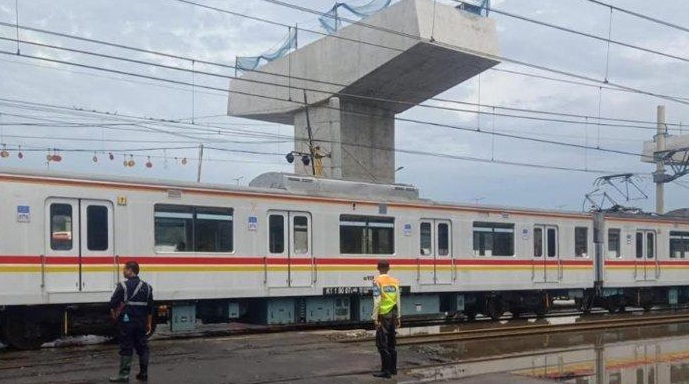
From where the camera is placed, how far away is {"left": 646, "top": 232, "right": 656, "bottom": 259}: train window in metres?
25.2

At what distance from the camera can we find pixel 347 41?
2909cm

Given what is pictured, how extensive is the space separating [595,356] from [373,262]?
5.72 meters

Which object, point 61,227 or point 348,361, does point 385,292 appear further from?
point 61,227

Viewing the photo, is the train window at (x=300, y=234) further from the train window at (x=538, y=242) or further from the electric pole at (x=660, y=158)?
the electric pole at (x=660, y=158)

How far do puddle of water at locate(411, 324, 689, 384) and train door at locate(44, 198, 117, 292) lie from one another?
19.8 ft

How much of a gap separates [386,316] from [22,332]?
22.4 feet

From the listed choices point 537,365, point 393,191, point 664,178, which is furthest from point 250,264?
point 664,178

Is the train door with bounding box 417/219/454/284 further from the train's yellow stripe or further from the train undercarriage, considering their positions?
the train undercarriage

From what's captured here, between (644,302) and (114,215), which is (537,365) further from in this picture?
(644,302)

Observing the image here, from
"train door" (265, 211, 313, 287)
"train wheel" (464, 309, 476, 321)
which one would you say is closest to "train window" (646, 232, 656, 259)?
"train wheel" (464, 309, 476, 321)

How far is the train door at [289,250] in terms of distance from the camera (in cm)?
1673

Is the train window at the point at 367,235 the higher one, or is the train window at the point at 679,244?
the train window at the point at 367,235

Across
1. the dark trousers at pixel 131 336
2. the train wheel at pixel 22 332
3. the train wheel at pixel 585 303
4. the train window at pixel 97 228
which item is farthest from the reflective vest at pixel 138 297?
the train wheel at pixel 585 303

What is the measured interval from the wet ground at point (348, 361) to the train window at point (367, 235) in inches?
98.9
